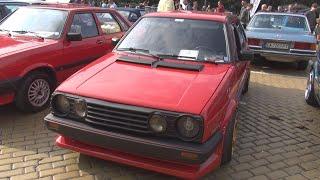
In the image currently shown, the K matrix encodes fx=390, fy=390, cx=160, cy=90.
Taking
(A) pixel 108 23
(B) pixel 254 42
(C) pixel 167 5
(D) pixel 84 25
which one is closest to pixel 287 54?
(B) pixel 254 42

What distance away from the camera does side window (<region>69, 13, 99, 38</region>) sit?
6.65m

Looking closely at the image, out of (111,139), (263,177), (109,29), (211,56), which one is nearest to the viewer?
(111,139)

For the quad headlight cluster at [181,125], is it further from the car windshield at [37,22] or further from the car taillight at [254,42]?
the car taillight at [254,42]

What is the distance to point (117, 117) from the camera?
3686 millimetres

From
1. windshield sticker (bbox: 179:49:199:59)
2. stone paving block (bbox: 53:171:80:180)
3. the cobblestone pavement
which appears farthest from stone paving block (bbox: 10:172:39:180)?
windshield sticker (bbox: 179:49:199:59)

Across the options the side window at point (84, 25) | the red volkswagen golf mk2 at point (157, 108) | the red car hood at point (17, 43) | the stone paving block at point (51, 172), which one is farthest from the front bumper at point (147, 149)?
the side window at point (84, 25)

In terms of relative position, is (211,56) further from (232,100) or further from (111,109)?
(111,109)

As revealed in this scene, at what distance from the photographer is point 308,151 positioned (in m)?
5.13

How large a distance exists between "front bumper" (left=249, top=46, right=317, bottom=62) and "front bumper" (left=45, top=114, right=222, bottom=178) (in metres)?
6.86

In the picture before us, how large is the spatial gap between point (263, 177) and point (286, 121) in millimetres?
2253

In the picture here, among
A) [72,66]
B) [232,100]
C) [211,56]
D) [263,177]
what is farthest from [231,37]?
[72,66]

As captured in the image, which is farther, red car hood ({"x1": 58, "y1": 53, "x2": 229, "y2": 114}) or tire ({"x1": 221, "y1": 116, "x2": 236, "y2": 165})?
tire ({"x1": 221, "y1": 116, "x2": 236, "y2": 165})

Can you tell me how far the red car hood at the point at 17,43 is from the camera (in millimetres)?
5602

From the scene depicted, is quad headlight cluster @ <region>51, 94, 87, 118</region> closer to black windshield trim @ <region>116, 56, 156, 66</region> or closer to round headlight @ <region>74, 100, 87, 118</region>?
round headlight @ <region>74, 100, 87, 118</region>
